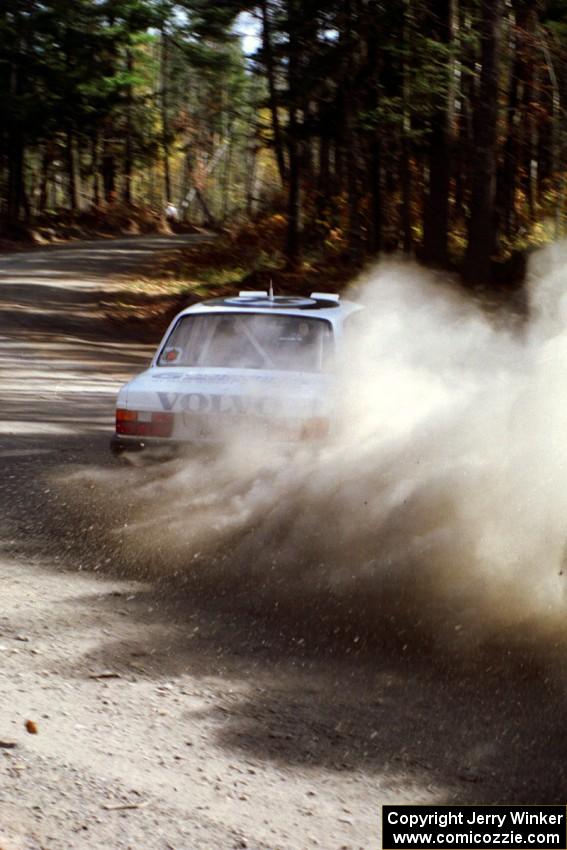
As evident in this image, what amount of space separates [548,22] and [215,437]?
60.9 ft

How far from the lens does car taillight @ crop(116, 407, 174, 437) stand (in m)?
8.15

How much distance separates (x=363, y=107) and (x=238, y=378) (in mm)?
20940

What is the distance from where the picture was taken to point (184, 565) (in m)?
6.89

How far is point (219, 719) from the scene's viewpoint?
15.3ft

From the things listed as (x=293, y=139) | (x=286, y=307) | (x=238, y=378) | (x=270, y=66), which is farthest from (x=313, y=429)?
(x=270, y=66)

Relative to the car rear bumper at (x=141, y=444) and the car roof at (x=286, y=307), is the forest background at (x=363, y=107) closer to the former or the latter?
the car roof at (x=286, y=307)

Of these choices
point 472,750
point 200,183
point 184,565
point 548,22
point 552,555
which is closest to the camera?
point 472,750

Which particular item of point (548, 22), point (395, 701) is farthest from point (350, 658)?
point (548, 22)

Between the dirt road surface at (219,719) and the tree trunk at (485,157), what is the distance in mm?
16159

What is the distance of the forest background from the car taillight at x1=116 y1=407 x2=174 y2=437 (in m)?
15.0

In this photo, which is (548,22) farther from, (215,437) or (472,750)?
(472,750)

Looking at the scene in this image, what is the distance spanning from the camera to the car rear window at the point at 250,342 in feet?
28.1

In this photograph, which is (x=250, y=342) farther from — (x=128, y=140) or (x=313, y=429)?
Result: (x=128, y=140)

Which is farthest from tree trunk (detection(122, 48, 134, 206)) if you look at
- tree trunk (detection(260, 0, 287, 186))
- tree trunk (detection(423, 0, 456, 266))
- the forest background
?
tree trunk (detection(423, 0, 456, 266))
